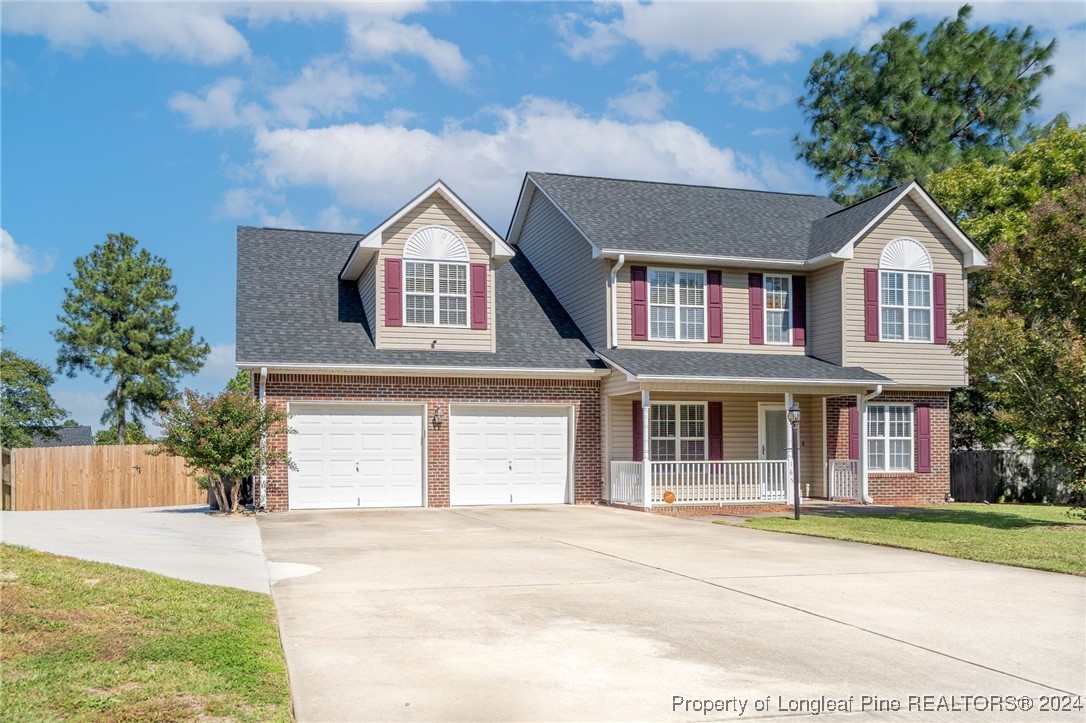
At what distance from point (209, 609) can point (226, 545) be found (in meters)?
5.98

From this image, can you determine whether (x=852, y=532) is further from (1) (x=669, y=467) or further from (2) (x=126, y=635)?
(2) (x=126, y=635)

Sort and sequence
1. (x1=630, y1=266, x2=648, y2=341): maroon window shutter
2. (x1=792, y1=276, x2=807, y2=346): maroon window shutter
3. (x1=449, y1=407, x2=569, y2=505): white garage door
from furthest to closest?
1. (x1=792, y1=276, x2=807, y2=346): maroon window shutter
2. (x1=630, y1=266, x2=648, y2=341): maroon window shutter
3. (x1=449, y1=407, x2=569, y2=505): white garage door

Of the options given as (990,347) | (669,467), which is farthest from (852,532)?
(669,467)

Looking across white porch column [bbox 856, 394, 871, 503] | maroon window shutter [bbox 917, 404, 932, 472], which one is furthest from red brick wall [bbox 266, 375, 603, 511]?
maroon window shutter [bbox 917, 404, 932, 472]

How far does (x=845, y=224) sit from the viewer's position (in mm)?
24594

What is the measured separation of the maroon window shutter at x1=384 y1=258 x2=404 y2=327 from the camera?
21.5 metres

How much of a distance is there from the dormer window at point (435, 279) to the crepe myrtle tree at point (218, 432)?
4.17 metres

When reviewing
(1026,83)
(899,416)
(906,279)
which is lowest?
(899,416)

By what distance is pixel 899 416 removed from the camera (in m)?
24.2

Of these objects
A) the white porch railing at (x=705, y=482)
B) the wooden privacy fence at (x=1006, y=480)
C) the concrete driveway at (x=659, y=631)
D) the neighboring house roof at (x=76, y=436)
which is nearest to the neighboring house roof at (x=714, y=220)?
the white porch railing at (x=705, y=482)

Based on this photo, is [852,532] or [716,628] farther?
[852,532]

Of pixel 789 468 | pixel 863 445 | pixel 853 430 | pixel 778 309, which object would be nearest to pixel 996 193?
pixel 778 309

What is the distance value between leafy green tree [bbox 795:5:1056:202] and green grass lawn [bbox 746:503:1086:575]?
20.3 m

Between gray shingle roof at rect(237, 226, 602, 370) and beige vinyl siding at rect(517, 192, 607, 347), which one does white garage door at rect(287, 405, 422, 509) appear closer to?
gray shingle roof at rect(237, 226, 602, 370)
